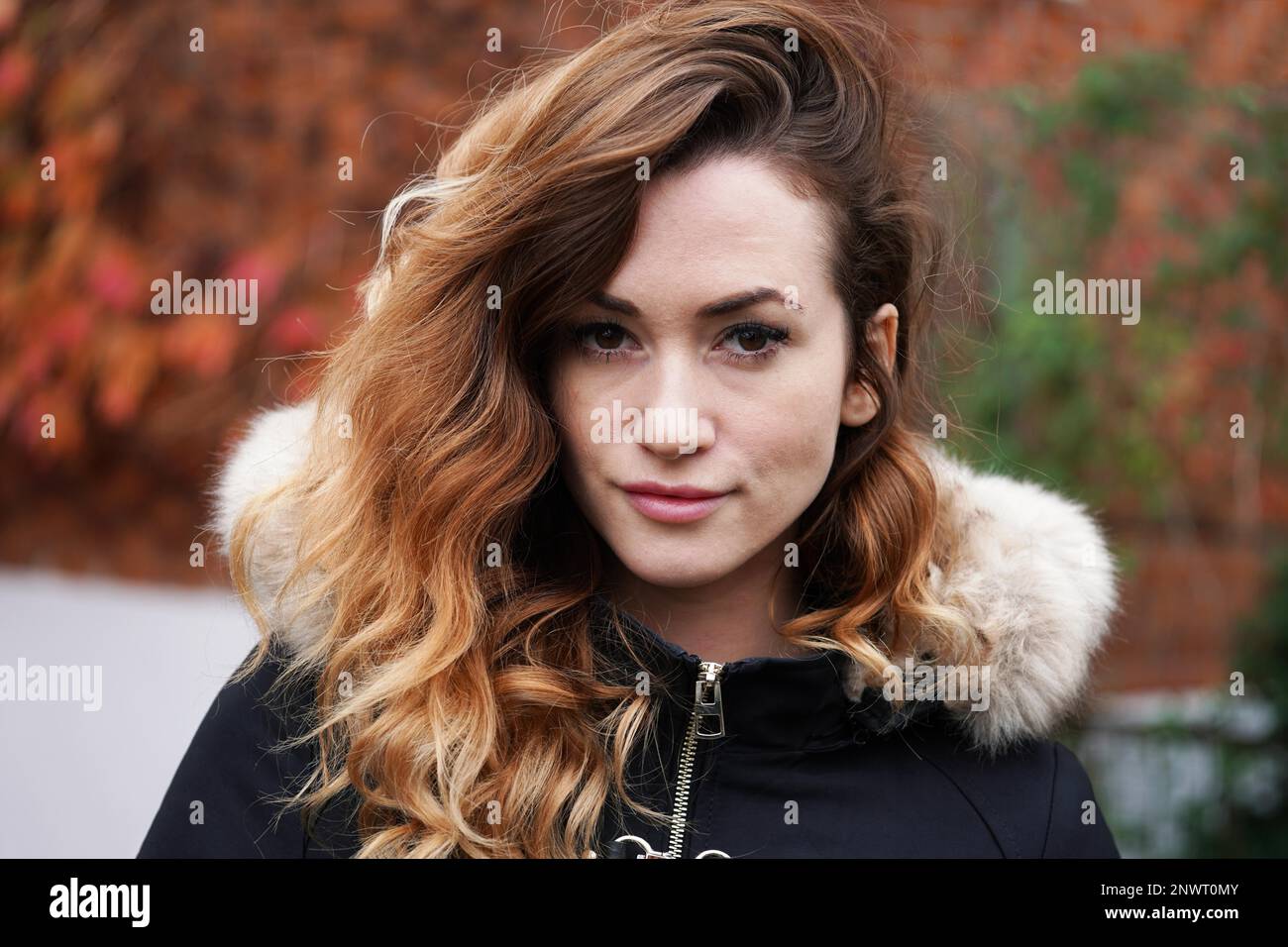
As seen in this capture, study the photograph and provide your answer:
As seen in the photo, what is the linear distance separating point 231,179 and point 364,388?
246 centimetres

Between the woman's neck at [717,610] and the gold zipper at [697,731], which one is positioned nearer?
the gold zipper at [697,731]

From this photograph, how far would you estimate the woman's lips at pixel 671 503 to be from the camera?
2057 millimetres

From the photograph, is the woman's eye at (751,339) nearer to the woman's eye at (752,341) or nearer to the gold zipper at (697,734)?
the woman's eye at (752,341)

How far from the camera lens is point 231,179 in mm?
4391

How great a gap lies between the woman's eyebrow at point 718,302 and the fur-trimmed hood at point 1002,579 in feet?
2.05

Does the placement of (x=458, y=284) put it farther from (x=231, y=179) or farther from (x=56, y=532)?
(x=56, y=532)

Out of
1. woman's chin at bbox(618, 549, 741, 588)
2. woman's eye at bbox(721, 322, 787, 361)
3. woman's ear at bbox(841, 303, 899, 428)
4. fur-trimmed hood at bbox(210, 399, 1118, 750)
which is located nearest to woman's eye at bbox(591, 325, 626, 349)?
woman's eye at bbox(721, 322, 787, 361)

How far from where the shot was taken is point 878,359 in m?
2.36

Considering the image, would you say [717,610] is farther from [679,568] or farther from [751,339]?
[751,339]

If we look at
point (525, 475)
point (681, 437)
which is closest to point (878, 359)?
point (681, 437)

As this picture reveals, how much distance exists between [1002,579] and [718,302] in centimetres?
79

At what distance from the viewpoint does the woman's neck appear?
2.28 m

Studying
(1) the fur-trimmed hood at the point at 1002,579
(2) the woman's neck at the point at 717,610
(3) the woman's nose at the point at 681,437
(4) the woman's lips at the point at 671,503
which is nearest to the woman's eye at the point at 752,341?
(3) the woman's nose at the point at 681,437
